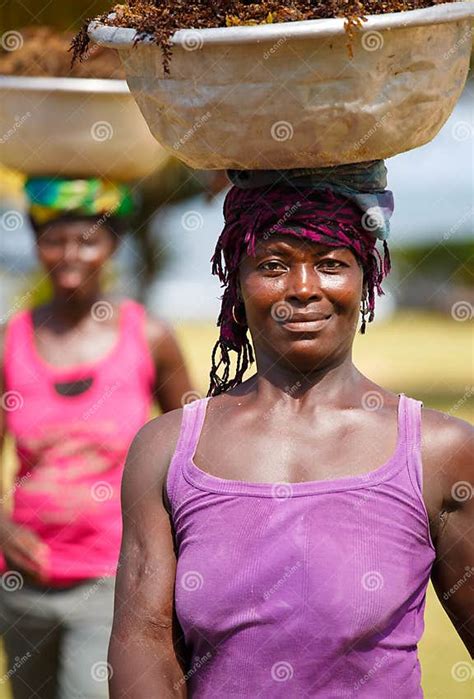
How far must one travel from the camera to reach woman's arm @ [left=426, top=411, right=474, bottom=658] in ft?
9.06

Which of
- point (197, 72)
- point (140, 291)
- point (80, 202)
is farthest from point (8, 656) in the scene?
point (140, 291)

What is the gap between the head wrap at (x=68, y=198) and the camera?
5172 millimetres

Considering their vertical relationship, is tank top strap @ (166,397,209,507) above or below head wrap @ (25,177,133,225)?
below

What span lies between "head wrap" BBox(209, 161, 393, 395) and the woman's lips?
6.5 inches

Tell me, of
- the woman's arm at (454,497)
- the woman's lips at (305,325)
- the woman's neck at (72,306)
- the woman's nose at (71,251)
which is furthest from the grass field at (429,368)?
the woman's lips at (305,325)

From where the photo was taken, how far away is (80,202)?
5.18 metres

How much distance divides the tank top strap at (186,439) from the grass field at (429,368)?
132 inches

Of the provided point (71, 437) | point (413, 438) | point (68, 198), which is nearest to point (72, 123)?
point (68, 198)

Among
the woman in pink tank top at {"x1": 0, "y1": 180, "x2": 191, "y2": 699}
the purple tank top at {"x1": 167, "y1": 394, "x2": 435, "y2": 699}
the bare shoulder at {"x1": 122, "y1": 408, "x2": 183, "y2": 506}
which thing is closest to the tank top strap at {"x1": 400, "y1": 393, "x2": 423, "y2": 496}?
the purple tank top at {"x1": 167, "y1": 394, "x2": 435, "y2": 699}

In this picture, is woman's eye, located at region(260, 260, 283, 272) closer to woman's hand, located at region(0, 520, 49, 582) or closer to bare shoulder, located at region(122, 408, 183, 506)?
bare shoulder, located at region(122, 408, 183, 506)

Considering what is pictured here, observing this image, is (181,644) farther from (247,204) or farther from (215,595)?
(247,204)

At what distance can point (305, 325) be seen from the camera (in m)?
2.81

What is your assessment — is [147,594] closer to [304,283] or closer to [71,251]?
[304,283]

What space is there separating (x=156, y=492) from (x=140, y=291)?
10.8 m
